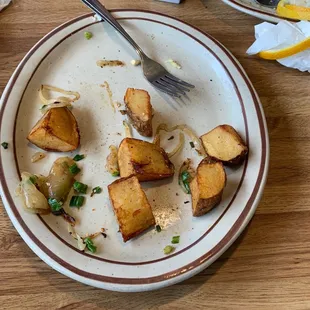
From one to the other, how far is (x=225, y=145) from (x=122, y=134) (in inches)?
11.3

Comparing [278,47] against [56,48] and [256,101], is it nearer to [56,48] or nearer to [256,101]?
[256,101]

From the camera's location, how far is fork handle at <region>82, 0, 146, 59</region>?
4.55 feet

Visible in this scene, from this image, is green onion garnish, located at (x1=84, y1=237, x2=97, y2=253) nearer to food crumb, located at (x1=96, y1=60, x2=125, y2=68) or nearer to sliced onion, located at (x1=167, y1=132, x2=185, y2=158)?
sliced onion, located at (x1=167, y1=132, x2=185, y2=158)

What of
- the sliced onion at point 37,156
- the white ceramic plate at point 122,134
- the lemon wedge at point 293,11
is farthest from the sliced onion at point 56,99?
the lemon wedge at point 293,11

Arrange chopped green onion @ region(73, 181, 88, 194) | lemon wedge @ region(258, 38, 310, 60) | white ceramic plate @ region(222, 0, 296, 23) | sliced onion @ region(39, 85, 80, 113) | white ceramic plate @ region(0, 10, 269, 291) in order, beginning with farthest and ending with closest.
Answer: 1. white ceramic plate @ region(222, 0, 296, 23)
2. lemon wedge @ region(258, 38, 310, 60)
3. sliced onion @ region(39, 85, 80, 113)
4. chopped green onion @ region(73, 181, 88, 194)
5. white ceramic plate @ region(0, 10, 269, 291)

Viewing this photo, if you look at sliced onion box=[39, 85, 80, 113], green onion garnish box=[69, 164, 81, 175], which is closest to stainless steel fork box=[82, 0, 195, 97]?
sliced onion box=[39, 85, 80, 113]

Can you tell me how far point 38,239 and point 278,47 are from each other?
3.06 ft

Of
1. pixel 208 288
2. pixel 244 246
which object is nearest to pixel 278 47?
pixel 244 246

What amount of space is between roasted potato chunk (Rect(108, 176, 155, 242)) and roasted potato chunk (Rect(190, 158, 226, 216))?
0.12m

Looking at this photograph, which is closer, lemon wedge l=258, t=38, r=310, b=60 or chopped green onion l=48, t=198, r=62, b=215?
chopped green onion l=48, t=198, r=62, b=215

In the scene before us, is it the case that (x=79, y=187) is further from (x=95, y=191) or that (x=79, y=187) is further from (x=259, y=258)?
(x=259, y=258)

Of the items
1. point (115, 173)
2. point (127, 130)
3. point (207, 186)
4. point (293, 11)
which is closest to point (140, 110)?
point (127, 130)

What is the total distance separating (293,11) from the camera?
1.45 meters

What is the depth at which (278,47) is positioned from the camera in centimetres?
143
